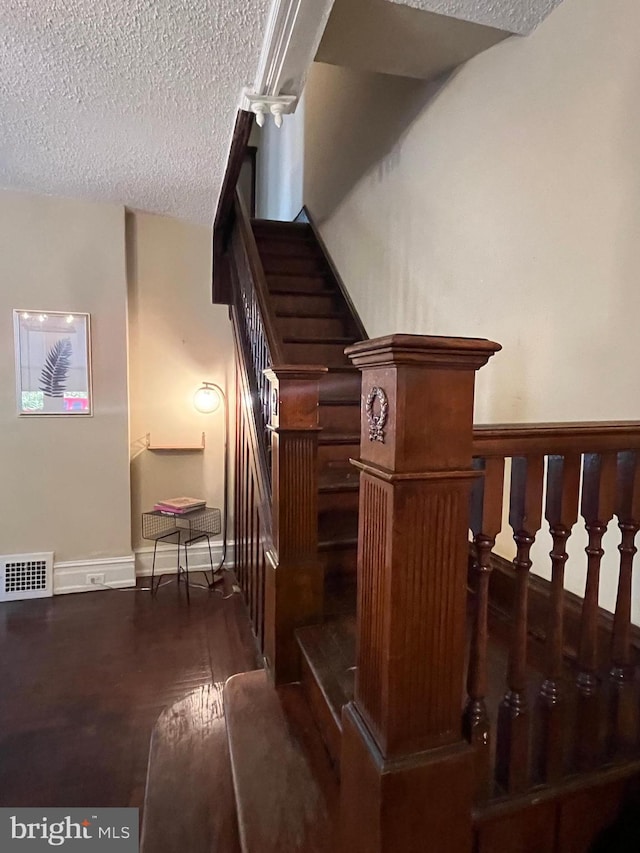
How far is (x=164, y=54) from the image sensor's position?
1.75 meters

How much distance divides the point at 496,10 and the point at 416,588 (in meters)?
1.86

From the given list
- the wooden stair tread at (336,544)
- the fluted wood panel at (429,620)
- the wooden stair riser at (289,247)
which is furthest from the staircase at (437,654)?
the wooden stair riser at (289,247)

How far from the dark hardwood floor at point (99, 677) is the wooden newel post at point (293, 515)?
0.71 m

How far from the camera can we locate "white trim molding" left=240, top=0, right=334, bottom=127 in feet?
5.00

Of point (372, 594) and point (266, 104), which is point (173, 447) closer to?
point (266, 104)

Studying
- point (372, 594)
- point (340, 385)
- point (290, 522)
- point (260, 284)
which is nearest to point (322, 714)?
point (290, 522)

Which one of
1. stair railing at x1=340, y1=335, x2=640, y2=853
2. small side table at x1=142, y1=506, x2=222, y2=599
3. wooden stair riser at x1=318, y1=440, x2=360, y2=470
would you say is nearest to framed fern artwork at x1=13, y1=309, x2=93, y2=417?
small side table at x1=142, y1=506, x2=222, y2=599

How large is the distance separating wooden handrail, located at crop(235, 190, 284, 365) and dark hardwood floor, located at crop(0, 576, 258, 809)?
5.09ft

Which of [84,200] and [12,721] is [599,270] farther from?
[84,200]

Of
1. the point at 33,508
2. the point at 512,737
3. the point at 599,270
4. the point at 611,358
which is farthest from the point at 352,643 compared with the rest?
the point at 33,508

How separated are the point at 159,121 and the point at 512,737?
262 centimetres

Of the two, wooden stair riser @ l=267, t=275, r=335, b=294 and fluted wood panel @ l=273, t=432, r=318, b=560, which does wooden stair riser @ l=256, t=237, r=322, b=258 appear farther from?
fluted wood panel @ l=273, t=432, r=318, b=560

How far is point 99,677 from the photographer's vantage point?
7.54ft

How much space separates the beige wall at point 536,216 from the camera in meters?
1.39
